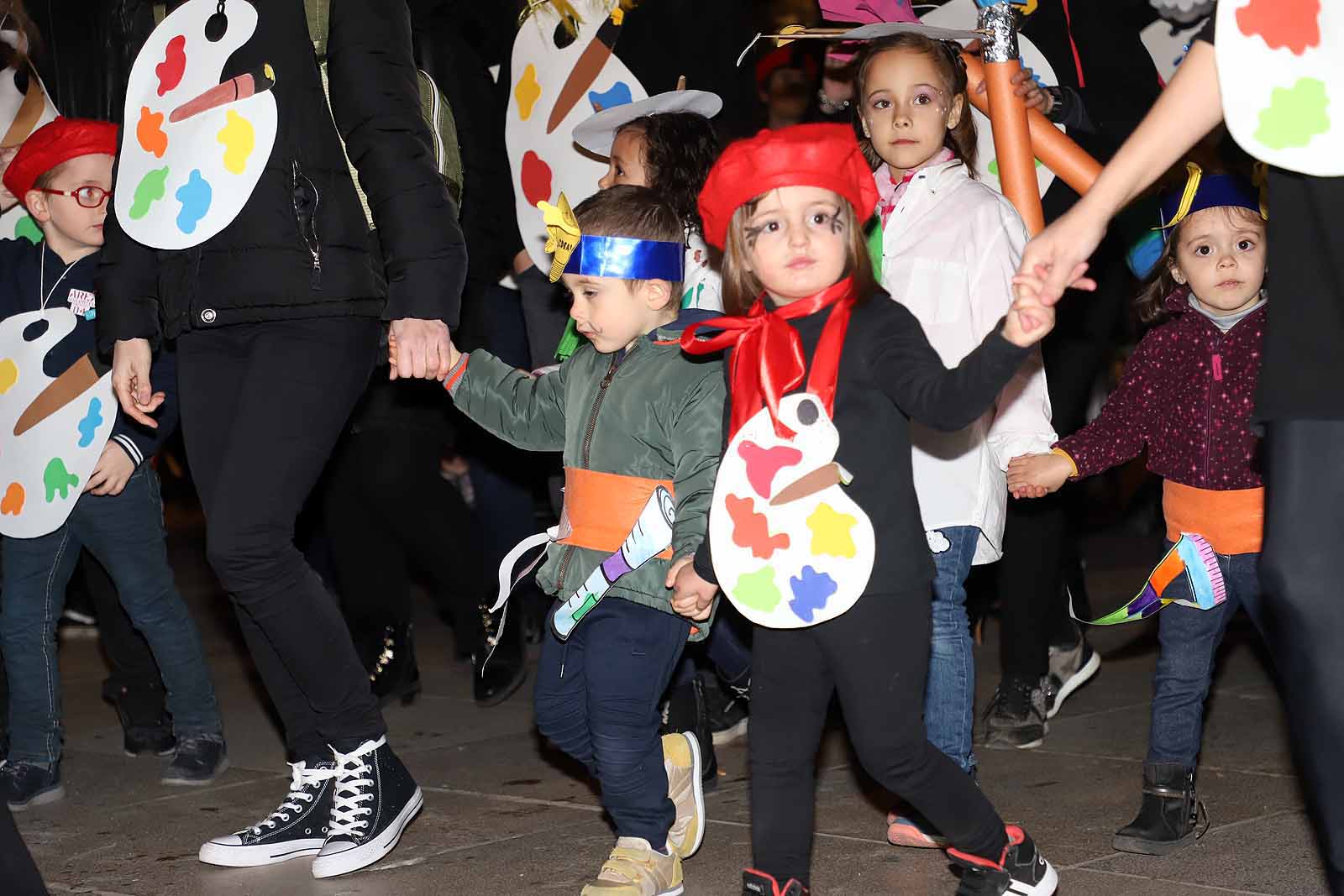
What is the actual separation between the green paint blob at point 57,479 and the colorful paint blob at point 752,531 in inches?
89.5

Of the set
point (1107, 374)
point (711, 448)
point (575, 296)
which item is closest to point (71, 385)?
point (575, 296)

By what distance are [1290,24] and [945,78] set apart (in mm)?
1610

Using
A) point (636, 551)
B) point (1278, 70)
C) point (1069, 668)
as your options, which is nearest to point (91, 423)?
point (636, 551)

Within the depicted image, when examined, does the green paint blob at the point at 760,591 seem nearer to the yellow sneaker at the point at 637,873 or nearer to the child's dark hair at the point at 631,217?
the yellow sneaker at the point at 637,873

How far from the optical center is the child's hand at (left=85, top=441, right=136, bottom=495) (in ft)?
14.8

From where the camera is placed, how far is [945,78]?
393 cm

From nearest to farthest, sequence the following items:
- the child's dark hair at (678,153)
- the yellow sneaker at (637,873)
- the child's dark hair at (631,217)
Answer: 1. the yellow sneaker at (637,873)
2. the child's dark hair at (631,217)
3. the child's dark hair at (678,153)

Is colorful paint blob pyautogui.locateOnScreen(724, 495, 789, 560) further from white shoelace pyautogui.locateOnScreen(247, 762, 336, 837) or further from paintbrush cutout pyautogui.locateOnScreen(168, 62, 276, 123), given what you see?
paintbrush cutout pyautogui.locateOnScreen(168, 62, 276, 123)

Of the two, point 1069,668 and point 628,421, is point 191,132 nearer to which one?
point 628,421

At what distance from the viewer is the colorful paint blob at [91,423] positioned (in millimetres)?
4500

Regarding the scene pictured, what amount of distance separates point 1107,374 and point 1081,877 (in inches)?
314

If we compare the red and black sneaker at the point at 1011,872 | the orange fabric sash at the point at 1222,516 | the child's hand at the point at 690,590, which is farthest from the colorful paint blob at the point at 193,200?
the orange fabric sash at the point at 1222,516

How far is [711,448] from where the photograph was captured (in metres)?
3.30

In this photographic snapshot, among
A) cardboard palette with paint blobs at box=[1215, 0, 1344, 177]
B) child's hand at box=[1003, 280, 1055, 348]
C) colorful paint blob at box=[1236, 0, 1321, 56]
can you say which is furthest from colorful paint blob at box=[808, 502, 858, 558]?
colorful paint blob at box=[1236, 0, 1321, 56]
